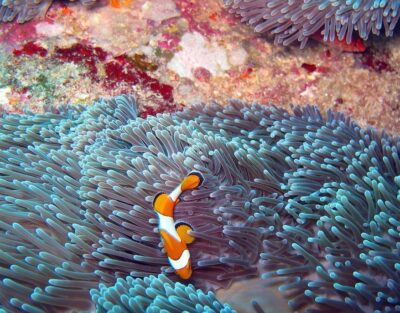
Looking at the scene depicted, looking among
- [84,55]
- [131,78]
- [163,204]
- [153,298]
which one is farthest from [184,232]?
[84,55]

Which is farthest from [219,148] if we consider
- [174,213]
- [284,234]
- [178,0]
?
[178,0]

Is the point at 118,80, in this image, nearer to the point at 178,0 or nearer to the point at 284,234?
the point at 178,0

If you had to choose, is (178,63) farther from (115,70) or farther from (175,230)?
(175,230)

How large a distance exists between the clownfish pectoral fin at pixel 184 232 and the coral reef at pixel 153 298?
19 centimetres

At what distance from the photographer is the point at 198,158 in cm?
211

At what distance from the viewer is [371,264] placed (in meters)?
1.67

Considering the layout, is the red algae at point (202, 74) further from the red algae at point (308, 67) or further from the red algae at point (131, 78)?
the red algae at point (308, 67)

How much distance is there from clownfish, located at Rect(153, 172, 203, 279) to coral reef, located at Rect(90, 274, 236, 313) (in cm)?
9

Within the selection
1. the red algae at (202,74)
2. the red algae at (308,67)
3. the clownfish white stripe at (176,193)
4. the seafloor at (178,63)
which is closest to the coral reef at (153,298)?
the clownfish white stripe at (176,193)

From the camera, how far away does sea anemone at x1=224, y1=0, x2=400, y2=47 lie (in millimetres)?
2729

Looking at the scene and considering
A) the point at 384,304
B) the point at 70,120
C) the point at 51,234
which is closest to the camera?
the point at 384,304

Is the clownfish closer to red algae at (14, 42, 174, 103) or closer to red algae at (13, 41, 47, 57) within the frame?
red algae at (14, 42, 174, 103)

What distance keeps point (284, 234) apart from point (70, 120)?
1.56 metres

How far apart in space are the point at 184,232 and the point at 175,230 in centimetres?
4
